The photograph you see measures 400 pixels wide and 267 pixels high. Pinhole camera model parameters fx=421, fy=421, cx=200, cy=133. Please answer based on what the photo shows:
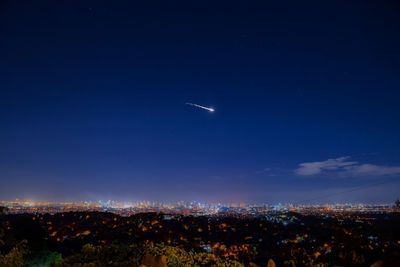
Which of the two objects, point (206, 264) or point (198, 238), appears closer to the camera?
point (206, 264)

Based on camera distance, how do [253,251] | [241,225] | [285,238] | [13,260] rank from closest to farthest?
[13,260], [253,251], [285,238], [241,225]

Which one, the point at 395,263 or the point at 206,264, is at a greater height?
the point at 395,263

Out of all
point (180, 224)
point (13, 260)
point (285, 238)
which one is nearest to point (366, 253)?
point (13, 260)

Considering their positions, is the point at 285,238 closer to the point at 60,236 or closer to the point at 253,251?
the point at 253,251

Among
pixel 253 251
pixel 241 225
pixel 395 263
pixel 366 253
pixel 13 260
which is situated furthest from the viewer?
pixel 241 225

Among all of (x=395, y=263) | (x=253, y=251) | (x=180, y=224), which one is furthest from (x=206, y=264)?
(x=180, y=224)

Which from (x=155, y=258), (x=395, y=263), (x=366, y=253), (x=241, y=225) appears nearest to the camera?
(x=395, y=263)

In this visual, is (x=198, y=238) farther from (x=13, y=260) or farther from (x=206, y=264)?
(x=13, y=260)

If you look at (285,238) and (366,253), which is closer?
(366,253)

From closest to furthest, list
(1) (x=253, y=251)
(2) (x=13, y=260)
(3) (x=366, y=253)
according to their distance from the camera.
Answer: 1. (2) (x=13, y=260)
2. (3) (x=366, y=253)
3. (1) (x=253, y=251)
